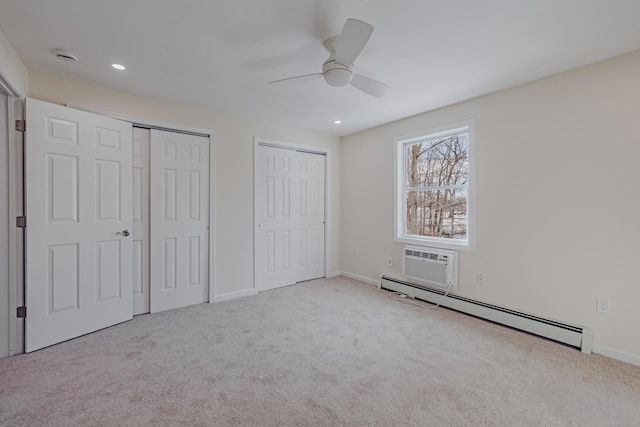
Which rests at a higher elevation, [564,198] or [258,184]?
[258,184]

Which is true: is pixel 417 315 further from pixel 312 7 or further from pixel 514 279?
pixel 312 7

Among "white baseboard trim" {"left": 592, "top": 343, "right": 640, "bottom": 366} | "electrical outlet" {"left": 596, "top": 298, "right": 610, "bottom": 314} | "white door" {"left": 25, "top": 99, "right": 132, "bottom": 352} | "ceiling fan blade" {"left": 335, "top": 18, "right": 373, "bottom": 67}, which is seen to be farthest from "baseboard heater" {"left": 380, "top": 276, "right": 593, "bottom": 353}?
"white door" {"left": 25, "top": 99, "right": 132, "bottom": 352}

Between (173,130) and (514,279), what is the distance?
159 inches

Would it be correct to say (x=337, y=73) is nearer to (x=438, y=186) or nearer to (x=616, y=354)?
(x=438, y=186)

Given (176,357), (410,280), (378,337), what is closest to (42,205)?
(176,357)

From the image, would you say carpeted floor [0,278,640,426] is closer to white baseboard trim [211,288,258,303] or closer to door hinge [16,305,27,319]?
door hinge [16,305,27,319]

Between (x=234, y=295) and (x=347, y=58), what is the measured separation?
3.10m

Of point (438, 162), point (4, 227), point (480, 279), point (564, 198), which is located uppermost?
point (438, 162)

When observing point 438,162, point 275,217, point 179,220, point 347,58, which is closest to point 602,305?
point 438,162

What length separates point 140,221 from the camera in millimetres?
3217

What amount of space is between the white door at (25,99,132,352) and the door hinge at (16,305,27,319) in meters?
0.04

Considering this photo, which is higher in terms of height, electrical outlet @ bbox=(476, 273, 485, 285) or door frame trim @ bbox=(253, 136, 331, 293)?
door frame trim @ bbox=(253, 136, 331, 293)

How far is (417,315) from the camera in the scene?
3.22m

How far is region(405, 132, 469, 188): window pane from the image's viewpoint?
3.53m
